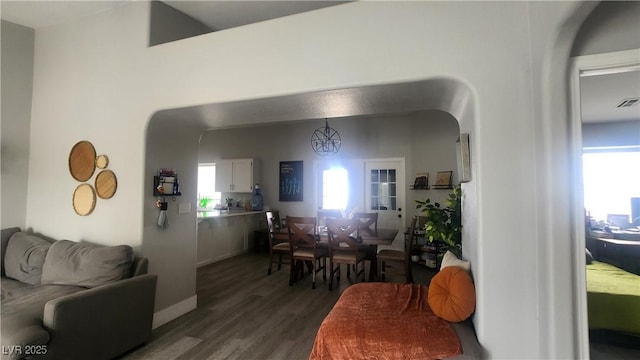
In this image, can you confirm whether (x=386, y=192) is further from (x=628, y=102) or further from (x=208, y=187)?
(x=208, y=187)

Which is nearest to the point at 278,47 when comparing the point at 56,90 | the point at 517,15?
the point at 517,15

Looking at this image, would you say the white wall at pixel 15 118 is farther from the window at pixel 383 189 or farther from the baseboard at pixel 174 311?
the window at pixel 383 189

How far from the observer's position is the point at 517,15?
164 centimetres

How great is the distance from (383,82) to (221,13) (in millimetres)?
2182

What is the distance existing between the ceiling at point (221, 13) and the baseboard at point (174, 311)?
10.4 ft

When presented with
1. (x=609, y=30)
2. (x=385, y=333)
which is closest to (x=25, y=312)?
(x=385, y=333)

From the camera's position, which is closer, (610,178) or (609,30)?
(609,30)

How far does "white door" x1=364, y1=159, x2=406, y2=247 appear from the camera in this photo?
591cm

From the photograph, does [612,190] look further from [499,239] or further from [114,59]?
[114,59]

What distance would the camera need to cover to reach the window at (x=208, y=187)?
7270 millimetres

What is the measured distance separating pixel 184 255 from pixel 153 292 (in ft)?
2.24

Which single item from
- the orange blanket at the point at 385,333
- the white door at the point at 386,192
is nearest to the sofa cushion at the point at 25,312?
the orange blanket at the point at 385,333

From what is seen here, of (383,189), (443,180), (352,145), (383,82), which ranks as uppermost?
(352,145)

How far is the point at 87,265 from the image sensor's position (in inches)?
93.5
